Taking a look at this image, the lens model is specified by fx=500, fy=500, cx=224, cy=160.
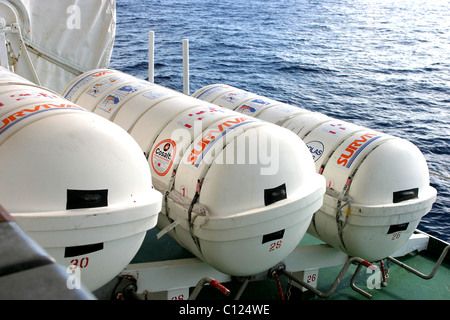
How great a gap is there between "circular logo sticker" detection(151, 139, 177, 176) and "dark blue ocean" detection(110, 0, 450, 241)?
636 cm

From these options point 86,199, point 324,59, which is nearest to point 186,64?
point 86,199

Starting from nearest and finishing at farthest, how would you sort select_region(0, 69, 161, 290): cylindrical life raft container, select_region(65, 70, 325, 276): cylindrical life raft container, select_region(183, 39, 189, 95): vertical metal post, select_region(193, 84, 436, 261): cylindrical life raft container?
select_region(0, 69, 161, 290): cylindrical life raft container, select_region(65, 70, 325, 276): cylindrical life raft container, select_region(193, 84, 436, 261): cylindrical life raft container, select_region(183, 39, 189, 95): vertical metal post

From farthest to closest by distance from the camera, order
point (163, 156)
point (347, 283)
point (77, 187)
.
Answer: point (347, 283)
point (163, 156)
point (77, 187)

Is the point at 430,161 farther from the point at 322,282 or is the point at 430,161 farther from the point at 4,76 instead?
the point at 4,76

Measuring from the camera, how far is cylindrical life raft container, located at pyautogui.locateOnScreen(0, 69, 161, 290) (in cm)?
319

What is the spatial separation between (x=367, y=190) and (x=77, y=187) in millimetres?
2687

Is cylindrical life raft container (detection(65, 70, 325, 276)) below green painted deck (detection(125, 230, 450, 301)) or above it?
above

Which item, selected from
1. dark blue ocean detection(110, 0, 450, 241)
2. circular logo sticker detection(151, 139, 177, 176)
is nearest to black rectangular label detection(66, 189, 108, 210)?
circular logo sticker detection(151, 139, 177, 176)

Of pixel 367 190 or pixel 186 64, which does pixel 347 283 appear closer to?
pixel 367 190

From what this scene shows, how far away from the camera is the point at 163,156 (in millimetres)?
4625

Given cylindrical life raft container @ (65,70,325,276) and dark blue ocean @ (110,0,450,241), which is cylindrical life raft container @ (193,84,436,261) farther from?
dark blue ocean @ (110,0,450,241)
